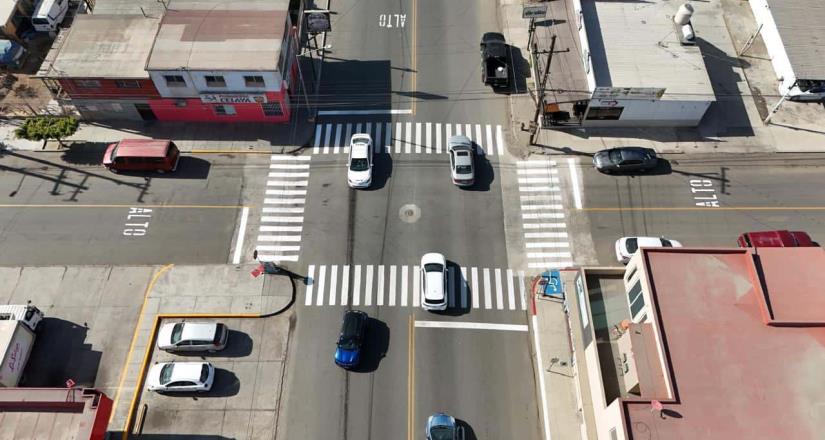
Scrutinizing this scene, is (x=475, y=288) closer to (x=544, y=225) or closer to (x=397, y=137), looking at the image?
(x=544, y=225)

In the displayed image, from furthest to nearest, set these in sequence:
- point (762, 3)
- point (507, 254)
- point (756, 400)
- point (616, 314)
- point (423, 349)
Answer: point (762, 3)
point (507, 254)
point (423, 349)
point (616, 314)
point (756, 400)

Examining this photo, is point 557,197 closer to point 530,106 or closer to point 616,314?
point 530,106

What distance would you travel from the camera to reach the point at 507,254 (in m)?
46.2

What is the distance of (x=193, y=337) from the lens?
40.4 metres

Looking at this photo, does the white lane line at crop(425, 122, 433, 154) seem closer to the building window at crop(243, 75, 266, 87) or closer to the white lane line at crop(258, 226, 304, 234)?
the white lane line at crop(258, 226, 304, 234)

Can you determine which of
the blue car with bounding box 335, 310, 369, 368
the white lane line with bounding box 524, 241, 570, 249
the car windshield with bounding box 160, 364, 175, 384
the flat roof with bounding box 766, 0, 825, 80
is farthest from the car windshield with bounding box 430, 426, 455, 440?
A: the flat roof with bounding box 766, 0, 825, 80

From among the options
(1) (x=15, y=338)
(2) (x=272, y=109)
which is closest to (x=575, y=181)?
Result: (2) (x=272, y=109)

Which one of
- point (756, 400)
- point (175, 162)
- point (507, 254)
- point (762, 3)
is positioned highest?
point (762, 3)

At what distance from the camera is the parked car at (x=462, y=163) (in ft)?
161

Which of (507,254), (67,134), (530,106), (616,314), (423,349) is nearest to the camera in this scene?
(616,314)

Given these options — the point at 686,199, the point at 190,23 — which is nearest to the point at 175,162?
the point at 190,23

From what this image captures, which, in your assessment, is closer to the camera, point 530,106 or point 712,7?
point 530,106

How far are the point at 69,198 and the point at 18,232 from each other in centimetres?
508

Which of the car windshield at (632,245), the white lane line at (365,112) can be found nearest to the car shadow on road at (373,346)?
the car windshield at (632,245)
